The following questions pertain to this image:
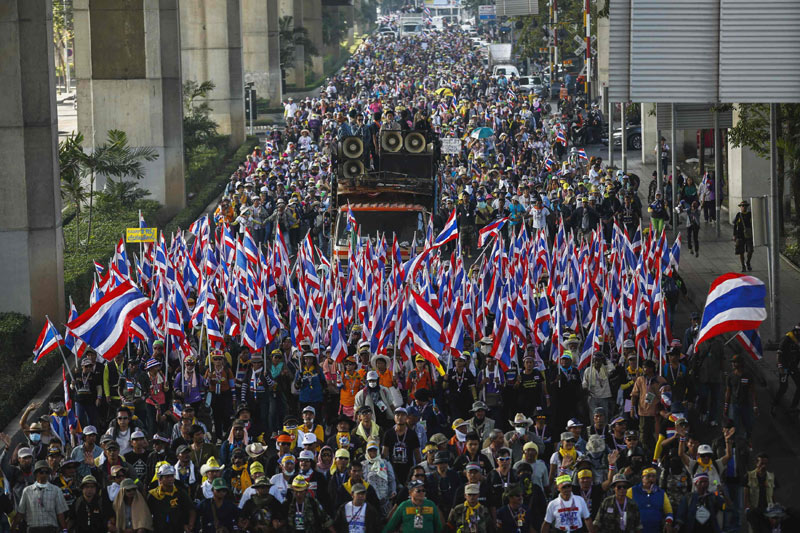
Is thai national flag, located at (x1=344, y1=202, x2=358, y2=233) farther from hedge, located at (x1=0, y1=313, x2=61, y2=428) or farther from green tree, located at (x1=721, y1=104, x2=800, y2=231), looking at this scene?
green tree, located at (x1=721, y1=104, x2=800, y2=231)

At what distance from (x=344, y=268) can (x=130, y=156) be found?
13151 millimetres

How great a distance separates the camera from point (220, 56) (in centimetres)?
6034

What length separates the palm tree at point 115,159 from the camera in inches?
1439

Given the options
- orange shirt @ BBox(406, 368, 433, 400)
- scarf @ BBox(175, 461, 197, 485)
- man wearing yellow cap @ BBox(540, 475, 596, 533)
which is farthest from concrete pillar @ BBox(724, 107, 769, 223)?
man wearing yellow cap @ BBox(540, 475, 596, 533)

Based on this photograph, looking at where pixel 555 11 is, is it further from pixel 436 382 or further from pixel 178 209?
pixel 436 382

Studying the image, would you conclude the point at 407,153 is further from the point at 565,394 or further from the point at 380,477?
the point at 380,477

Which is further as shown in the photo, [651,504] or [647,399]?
[647,399]

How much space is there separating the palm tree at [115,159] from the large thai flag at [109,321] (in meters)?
15.8

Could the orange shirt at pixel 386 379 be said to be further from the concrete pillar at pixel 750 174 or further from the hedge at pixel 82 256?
the concrete pillar at pixel 750 174

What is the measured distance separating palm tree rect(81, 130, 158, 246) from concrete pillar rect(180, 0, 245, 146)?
1788 cm

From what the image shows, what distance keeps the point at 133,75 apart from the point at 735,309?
90.0ft

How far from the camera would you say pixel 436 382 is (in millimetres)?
18031

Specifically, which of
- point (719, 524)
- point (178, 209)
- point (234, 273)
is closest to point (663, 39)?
point (234, 273)

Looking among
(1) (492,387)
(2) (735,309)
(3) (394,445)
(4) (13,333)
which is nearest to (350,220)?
(4) (13,333)
